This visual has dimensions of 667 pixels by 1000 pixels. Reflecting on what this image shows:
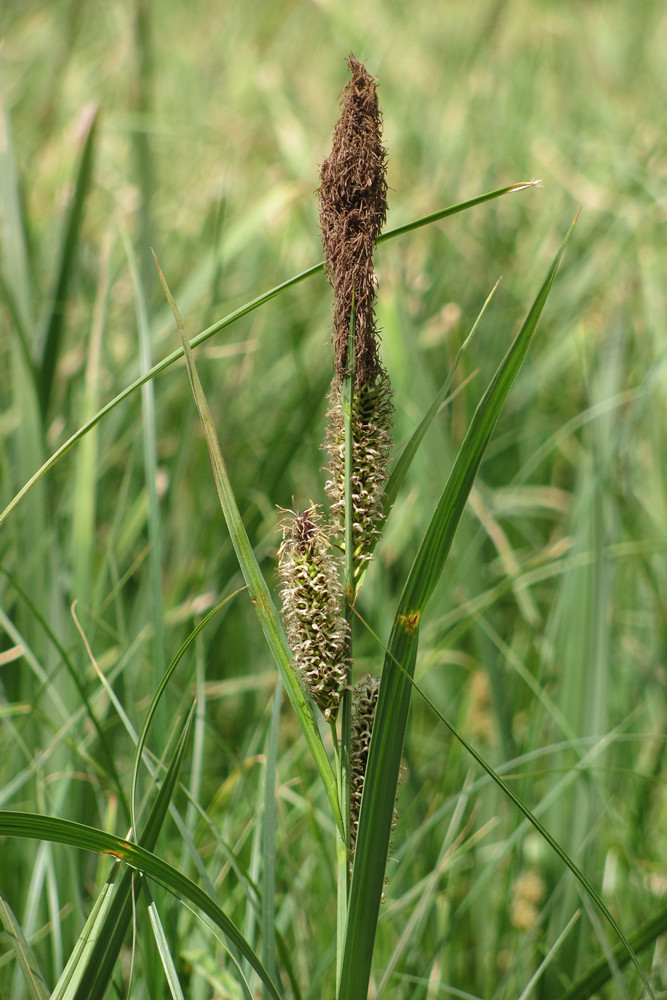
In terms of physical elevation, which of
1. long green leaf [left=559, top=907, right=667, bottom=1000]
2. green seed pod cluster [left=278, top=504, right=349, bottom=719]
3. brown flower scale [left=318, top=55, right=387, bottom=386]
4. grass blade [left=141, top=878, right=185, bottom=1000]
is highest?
brown flower scale [left=318, top=55, right=387, bottom=386]

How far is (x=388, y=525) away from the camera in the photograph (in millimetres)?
2350

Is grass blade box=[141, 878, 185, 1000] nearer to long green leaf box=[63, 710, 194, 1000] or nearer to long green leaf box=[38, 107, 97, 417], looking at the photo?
long green leaf box=[63, 710, 194, 1000]

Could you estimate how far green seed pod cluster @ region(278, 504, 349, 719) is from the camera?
75 centimetres

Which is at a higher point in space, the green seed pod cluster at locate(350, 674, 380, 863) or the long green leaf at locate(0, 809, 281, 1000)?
the green seed pod cluster at locate(350, 674, 380, 863)

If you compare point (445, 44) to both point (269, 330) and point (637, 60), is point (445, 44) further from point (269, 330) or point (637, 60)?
point (269, 330)

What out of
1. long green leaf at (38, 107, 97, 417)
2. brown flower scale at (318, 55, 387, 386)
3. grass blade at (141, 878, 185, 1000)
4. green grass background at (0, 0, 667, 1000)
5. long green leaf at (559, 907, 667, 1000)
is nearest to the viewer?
brown flower scale at (318, 55, 387, 386)

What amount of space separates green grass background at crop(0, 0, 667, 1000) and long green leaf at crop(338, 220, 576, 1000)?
232mm

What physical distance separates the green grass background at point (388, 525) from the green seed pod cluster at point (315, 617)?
37 centimetres

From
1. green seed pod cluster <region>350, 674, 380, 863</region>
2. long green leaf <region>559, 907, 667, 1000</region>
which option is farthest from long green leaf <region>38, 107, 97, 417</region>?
long green leaf <region>559, 907, 667, 1000</region>

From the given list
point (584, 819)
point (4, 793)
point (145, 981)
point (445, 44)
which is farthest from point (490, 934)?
point (445, 44)

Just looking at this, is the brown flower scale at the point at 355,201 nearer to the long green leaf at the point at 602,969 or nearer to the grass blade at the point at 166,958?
the grass blade at the point at 166,958

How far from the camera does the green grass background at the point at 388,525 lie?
4.50ft

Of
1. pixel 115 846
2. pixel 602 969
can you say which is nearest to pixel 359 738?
pixel 115 846

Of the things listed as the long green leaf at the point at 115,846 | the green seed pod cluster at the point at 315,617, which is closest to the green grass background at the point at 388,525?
the long green leaf at the point at 115,846
